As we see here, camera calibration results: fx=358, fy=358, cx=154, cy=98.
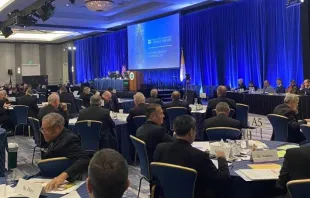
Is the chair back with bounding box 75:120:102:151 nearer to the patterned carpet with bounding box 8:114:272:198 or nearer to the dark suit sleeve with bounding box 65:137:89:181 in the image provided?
the patterned carpet with bounding box 8:114:272:198

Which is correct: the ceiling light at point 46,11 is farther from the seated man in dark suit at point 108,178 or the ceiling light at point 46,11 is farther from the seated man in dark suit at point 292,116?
the seated man in dark suit at point 108,178

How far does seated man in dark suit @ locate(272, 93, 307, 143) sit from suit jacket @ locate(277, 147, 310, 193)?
2.36m

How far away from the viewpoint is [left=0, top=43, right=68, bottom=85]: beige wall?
25.1m

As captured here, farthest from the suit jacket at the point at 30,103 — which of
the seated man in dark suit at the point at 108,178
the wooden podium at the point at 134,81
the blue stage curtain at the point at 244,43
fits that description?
the wooden podium at the point at 134,81

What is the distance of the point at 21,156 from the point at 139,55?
37.9ft

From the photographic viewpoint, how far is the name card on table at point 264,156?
10.5 ft

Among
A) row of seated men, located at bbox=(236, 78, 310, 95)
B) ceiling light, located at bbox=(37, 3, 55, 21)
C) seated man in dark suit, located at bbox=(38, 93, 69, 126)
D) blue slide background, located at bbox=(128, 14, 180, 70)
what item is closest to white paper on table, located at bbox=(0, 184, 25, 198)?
seated man in dark suit, located at bbox=(38, 93, 69, 126)

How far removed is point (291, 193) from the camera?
2264 millimetres

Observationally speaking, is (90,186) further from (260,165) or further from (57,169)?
(260,165)

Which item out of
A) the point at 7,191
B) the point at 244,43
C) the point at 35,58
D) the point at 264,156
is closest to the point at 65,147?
the point at 7,191

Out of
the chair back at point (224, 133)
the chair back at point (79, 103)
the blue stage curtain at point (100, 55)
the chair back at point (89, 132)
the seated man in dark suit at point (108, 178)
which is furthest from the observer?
the blue stage curtain at point (100, 55)

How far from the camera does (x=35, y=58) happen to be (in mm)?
26328

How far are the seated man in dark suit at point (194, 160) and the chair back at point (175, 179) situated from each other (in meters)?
0.10

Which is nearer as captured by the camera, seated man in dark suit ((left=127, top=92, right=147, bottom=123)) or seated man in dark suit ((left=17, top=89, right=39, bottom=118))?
seated man in dark suit ((left=127, top=92, right=147, bottom=123))
